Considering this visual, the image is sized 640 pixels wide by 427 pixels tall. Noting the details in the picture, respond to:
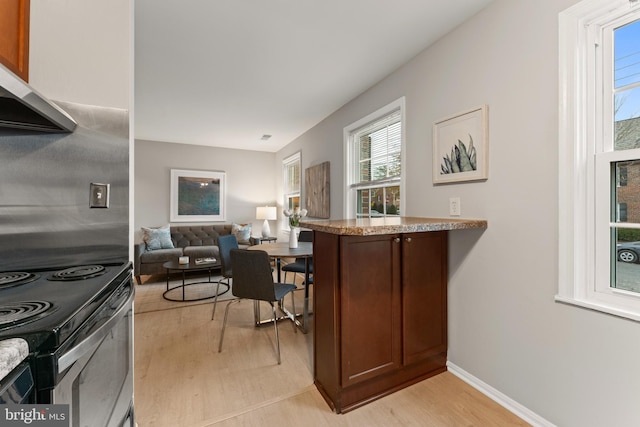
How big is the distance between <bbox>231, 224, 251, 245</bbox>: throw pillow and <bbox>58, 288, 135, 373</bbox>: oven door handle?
13.5 ft

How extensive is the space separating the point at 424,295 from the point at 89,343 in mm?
1720

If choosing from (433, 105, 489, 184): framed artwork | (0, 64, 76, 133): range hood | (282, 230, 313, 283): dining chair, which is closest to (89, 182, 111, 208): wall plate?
(0, 64, 76, 133): range hood

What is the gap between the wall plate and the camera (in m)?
1.25

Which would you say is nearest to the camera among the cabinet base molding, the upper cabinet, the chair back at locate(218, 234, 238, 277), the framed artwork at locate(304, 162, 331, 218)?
the upper cabinet

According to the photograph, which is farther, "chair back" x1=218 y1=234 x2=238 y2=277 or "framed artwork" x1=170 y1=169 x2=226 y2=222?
"framed artwork" x1=170 y1=169 x2=226 y2=222

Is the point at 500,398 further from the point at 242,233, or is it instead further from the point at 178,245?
the point at 178,245

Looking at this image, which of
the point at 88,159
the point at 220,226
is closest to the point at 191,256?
the point at 220,226

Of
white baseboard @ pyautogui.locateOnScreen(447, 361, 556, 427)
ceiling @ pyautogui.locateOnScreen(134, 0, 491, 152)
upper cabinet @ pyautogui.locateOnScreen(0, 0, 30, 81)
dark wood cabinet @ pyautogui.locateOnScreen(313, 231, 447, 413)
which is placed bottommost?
white baseboard @ pyautogui.locateOnScreen(447, 361, 556, 427)

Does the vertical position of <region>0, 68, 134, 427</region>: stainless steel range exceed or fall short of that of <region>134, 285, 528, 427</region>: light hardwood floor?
it exceeds it

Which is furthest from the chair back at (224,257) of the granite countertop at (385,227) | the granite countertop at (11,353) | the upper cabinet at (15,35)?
the granite countertop at (11,353)

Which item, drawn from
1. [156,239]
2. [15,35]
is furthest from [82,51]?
[156,239]

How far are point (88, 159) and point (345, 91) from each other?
2.37 meters

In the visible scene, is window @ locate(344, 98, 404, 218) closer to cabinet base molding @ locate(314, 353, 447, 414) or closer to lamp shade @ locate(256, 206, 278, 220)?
cabinet base molding @ locate(314, 353, 447, 414)

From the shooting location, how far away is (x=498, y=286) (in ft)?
5.41
